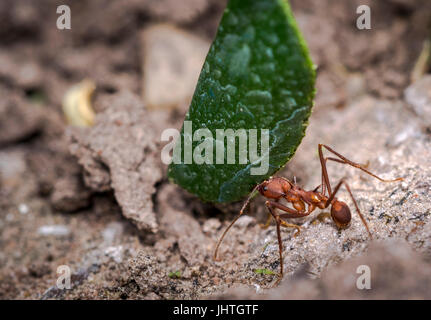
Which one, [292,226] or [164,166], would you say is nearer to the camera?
[292,226]

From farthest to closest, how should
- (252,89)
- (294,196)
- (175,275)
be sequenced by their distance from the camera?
(294,196)
(175,275)
(252,89)

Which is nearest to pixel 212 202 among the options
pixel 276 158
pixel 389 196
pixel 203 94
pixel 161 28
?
pixel 276 158

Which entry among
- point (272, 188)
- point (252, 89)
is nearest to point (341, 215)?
point (272, 188)

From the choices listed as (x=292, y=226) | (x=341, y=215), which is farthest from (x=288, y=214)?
(x=341, y=215)

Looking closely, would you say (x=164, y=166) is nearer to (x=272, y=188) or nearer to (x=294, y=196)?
(x=272, y=188)

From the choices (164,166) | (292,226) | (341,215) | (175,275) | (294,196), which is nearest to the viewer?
(341,215)

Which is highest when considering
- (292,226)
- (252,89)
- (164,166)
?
(252,89)

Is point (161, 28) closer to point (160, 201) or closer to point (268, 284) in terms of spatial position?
point (160, 201)

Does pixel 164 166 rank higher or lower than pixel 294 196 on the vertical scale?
higher
